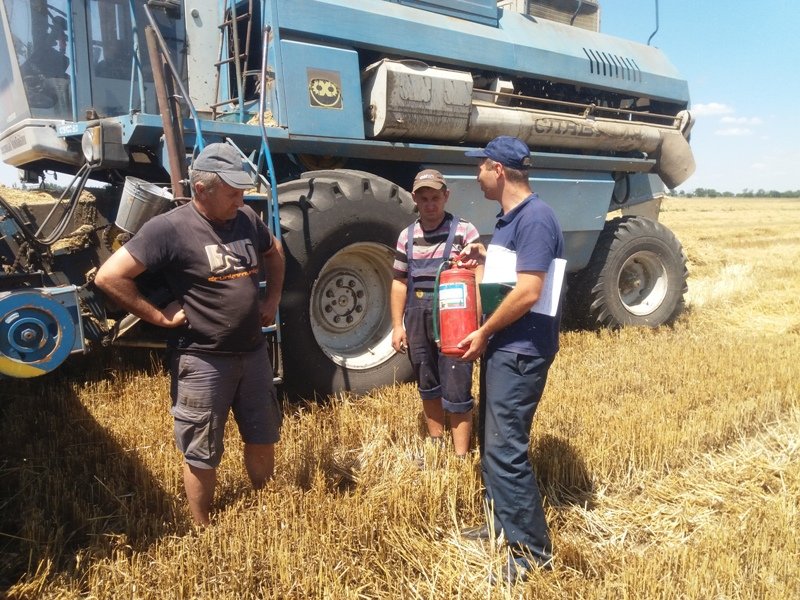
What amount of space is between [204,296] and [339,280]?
1.95m

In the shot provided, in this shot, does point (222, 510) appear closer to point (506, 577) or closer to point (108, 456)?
point (108, 456)

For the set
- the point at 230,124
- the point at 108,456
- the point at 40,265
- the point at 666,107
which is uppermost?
the point at 666,107

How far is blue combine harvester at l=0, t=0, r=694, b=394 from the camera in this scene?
12.5 ft

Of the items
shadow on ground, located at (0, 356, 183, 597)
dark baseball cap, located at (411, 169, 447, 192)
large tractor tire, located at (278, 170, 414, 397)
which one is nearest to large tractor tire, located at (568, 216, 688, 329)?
large tractor tire, located at (278, 170, 414, 397)

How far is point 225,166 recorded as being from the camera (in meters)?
2.56

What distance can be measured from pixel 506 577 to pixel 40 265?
9.18 ft

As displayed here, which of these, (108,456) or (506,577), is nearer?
(506,577)

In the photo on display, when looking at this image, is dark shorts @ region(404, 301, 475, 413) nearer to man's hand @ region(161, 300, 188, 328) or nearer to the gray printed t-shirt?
A: the gray printed t-shirt

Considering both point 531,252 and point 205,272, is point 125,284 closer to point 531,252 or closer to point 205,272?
point 205,272

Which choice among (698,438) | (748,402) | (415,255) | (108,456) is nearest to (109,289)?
(108,456)

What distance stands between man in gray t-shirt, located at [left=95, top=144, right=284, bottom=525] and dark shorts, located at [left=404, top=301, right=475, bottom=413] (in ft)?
3.19

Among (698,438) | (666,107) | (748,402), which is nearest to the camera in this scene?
(698,438)

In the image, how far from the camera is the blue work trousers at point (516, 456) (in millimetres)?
2594

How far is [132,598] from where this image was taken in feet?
7.33
